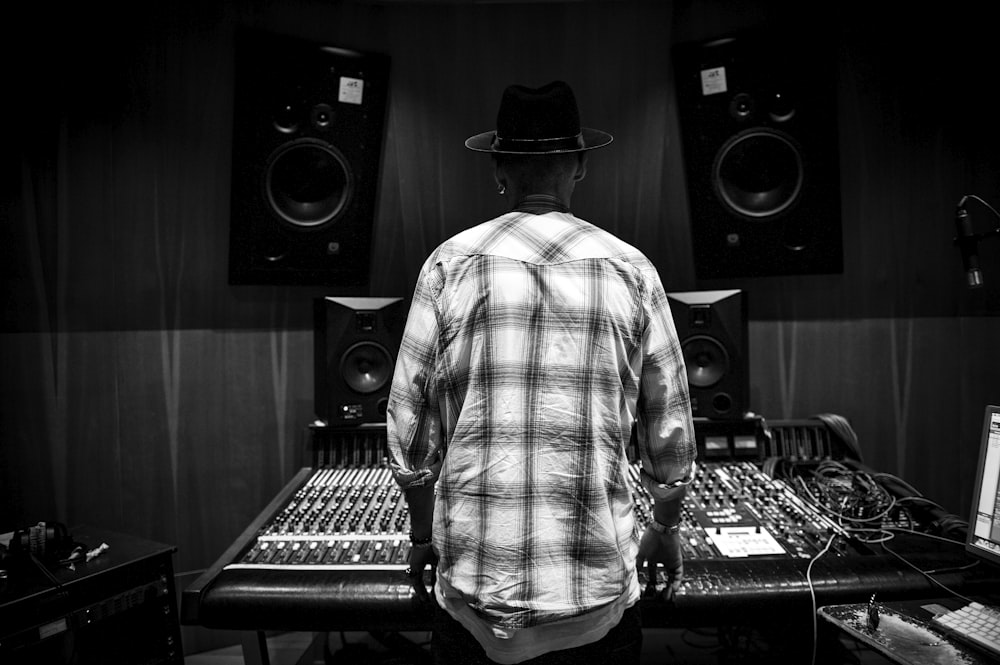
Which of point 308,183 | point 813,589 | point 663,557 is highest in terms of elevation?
point 308,183

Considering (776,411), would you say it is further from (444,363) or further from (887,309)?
(444,363)

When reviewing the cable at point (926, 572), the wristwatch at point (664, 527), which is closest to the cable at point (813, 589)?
the cable at point (926, 572)

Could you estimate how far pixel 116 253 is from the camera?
2.65 m

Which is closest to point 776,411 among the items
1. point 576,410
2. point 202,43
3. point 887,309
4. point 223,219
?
point 887,309

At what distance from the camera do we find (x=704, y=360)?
2.36m

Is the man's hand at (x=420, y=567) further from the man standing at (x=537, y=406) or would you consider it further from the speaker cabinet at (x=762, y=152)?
the speaker cabinet at (x=762, y=152)

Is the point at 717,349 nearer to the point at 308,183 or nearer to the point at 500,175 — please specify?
the point at 500,175

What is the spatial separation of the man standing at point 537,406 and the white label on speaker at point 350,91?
4.92ft

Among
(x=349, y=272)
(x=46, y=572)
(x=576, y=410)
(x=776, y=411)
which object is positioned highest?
(x=349, y=272)

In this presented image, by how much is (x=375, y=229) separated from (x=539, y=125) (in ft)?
5.86

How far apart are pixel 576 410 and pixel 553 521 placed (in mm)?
192

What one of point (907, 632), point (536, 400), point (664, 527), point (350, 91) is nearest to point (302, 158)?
point (350, 91)

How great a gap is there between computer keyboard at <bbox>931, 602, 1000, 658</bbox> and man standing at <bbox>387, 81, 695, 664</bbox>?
676 millimetres

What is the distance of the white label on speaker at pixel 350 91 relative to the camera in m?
2.55
